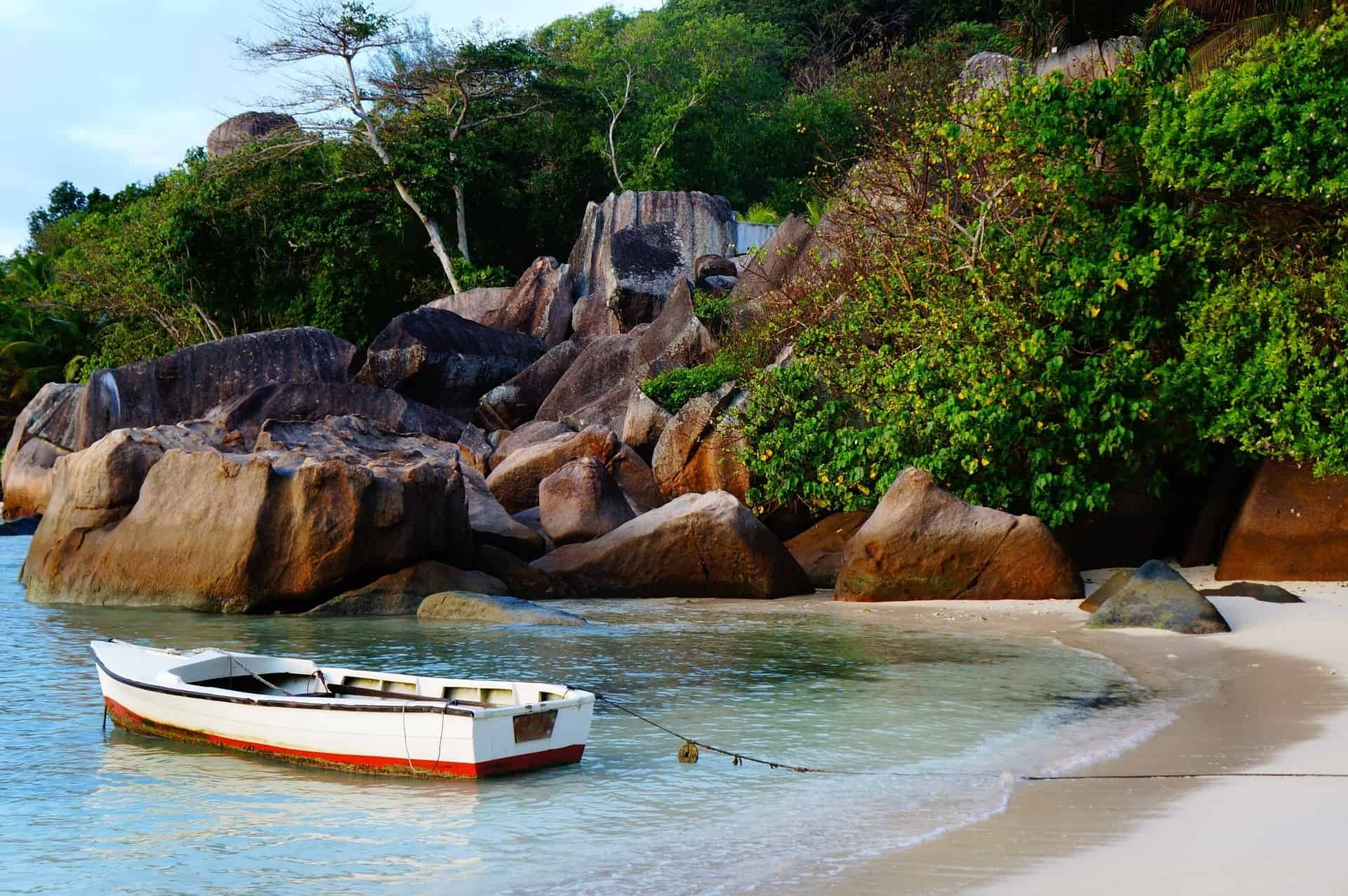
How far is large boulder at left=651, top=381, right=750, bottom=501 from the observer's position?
795 inches

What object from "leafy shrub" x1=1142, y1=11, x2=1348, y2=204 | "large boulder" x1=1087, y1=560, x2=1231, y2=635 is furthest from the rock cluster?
"leafy shrub" x1=1142, y1=11, x2=1348, y2=204

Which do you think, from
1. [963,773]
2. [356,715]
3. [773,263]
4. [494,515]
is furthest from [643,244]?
[963,773]

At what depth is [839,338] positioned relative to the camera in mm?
19328

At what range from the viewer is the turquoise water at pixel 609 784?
20.0 ft

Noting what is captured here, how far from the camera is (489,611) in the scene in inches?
589

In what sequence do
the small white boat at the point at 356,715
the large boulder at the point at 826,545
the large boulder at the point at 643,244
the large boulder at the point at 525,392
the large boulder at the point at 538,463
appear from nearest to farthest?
the small white boat at the point at 356,715 < the large boulder at the point at 826,545 < the large boulder at the point at 538,463 < the large boulder at the point at 525,392 < the large boulder at the point at 643,244

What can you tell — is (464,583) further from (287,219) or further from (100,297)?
(100,297)

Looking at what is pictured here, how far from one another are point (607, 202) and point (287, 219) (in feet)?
31.4

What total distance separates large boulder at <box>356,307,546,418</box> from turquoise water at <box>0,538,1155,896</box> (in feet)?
54.4

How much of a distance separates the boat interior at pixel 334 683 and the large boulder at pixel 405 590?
6248mm

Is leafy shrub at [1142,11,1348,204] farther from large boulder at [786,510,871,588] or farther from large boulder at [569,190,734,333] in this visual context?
large boulder at [569,190,734,333]

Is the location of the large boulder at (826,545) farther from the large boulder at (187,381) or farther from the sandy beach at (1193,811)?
the large boulder at (187,381)

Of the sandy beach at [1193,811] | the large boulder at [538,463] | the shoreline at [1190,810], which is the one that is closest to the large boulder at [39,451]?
the large boulder at [538,463]

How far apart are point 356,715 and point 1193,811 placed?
15.4 feet
